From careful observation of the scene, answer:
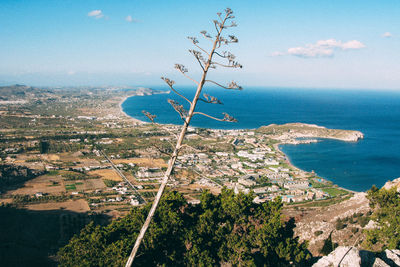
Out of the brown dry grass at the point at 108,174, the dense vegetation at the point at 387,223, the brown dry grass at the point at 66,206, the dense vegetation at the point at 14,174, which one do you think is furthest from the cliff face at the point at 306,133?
the dense vegetation at the point at 14,174

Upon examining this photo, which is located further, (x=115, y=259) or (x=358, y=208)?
(x=358, y=208)

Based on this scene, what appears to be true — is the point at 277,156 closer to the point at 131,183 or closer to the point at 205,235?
the point at 131,183

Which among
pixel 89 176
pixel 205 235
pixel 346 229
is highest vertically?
pixel 205 235

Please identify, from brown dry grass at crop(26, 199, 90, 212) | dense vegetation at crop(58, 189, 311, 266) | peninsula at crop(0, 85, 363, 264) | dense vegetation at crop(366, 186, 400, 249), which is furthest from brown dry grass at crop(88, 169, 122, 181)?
dense vegetation at crop(366, 186, 400, 249)

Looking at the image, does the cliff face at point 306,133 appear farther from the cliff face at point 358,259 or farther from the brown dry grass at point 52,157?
the cliff face at point 358,259

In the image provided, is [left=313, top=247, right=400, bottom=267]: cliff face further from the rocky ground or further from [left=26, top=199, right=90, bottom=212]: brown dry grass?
[left=26, top=199, right=90, bottom=212]: brown dry grass

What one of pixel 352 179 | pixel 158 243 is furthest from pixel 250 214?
pixel 352 179

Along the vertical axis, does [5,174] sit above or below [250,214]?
below
